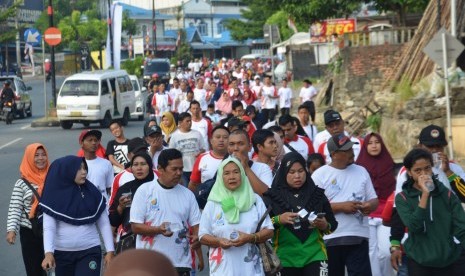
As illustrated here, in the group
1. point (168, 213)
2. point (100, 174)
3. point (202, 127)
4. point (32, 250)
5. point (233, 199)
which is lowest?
point (32, 250)

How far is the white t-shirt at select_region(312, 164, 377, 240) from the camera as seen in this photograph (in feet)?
29.8

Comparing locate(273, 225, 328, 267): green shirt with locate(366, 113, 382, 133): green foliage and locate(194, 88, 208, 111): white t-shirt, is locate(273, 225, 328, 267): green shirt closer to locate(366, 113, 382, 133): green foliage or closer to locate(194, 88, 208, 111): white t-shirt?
locate(366, 113, 382, 133): green foliage

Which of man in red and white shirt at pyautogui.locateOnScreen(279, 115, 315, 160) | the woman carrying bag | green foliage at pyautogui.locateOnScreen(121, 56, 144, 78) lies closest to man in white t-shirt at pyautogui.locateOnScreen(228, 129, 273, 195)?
the woman carrying bag

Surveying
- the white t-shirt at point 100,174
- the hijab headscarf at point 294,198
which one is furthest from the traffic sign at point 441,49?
the hijab headscarf at point 294,198

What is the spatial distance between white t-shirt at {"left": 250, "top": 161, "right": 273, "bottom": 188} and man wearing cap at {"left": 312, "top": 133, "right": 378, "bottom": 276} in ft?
1.23

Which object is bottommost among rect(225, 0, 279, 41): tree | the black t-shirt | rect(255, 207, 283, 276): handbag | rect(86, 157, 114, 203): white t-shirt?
rect(255, 207, 283, 276): handbag

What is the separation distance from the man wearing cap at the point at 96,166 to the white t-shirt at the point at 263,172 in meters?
1.93

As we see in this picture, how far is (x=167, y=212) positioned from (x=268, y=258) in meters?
0.87

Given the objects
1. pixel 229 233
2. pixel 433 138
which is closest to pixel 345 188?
pixel 433 138

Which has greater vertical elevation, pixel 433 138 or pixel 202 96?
pixel 202 96

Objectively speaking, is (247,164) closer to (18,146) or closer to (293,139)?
(293,139)

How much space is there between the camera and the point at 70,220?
27.1 ft

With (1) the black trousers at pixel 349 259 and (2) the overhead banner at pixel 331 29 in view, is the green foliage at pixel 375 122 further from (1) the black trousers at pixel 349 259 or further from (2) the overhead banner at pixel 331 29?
(2) the overhead banner at pixel 331 29

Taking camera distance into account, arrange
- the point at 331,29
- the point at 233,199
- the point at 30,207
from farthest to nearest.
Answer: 1. the point at 331,29
2. the point at 30,207
3. the point at 233,199
